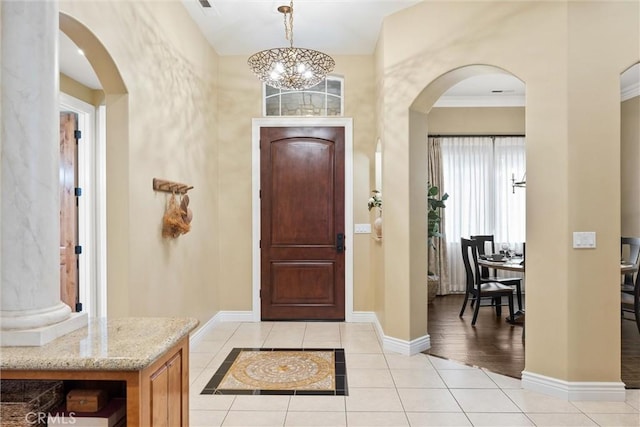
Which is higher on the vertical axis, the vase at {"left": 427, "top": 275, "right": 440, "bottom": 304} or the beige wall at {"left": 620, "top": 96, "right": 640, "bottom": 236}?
the beige wall at {"left": 620, "top": 96, "right": 640, "bottom": 236}

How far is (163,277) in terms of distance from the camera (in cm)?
338

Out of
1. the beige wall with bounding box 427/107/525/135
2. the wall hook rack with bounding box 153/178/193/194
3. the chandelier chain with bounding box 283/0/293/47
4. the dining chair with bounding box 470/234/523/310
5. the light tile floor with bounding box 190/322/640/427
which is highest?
the chandelier chain with bounding box 283/0/293/47

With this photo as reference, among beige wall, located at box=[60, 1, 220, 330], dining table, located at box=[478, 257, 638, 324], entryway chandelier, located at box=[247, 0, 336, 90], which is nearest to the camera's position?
beige wall, located at box=[60, 1, 220, 330]

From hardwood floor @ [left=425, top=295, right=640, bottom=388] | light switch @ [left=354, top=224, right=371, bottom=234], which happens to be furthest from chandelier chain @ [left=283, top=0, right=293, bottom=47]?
hardwood floor @ [left=425, top=295, right=640, bottom=388]

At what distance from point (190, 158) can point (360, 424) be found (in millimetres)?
2823

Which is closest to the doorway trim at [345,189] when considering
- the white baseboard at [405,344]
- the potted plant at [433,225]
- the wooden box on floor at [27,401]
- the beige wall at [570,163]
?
the white baseboard at [405,344]

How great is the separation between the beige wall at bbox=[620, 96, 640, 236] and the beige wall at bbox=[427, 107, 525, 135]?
133 cm

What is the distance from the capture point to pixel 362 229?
5039 mm

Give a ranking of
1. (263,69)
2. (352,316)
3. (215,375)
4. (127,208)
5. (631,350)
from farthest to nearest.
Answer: (352,316) < (631,350) < (263,69) < (215,375) < (127,208)

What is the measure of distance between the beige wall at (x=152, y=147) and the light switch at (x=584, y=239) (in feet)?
10.1

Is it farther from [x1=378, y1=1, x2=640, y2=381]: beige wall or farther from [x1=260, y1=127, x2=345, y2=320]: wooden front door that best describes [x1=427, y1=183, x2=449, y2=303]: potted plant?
[x1=378, y1=1, x2=640, y2=381]: beige wall

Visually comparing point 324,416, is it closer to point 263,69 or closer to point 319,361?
point 319,361

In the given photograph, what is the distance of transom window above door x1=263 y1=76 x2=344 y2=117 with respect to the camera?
509 centimetres

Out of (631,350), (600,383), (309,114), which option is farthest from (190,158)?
(631,350)
